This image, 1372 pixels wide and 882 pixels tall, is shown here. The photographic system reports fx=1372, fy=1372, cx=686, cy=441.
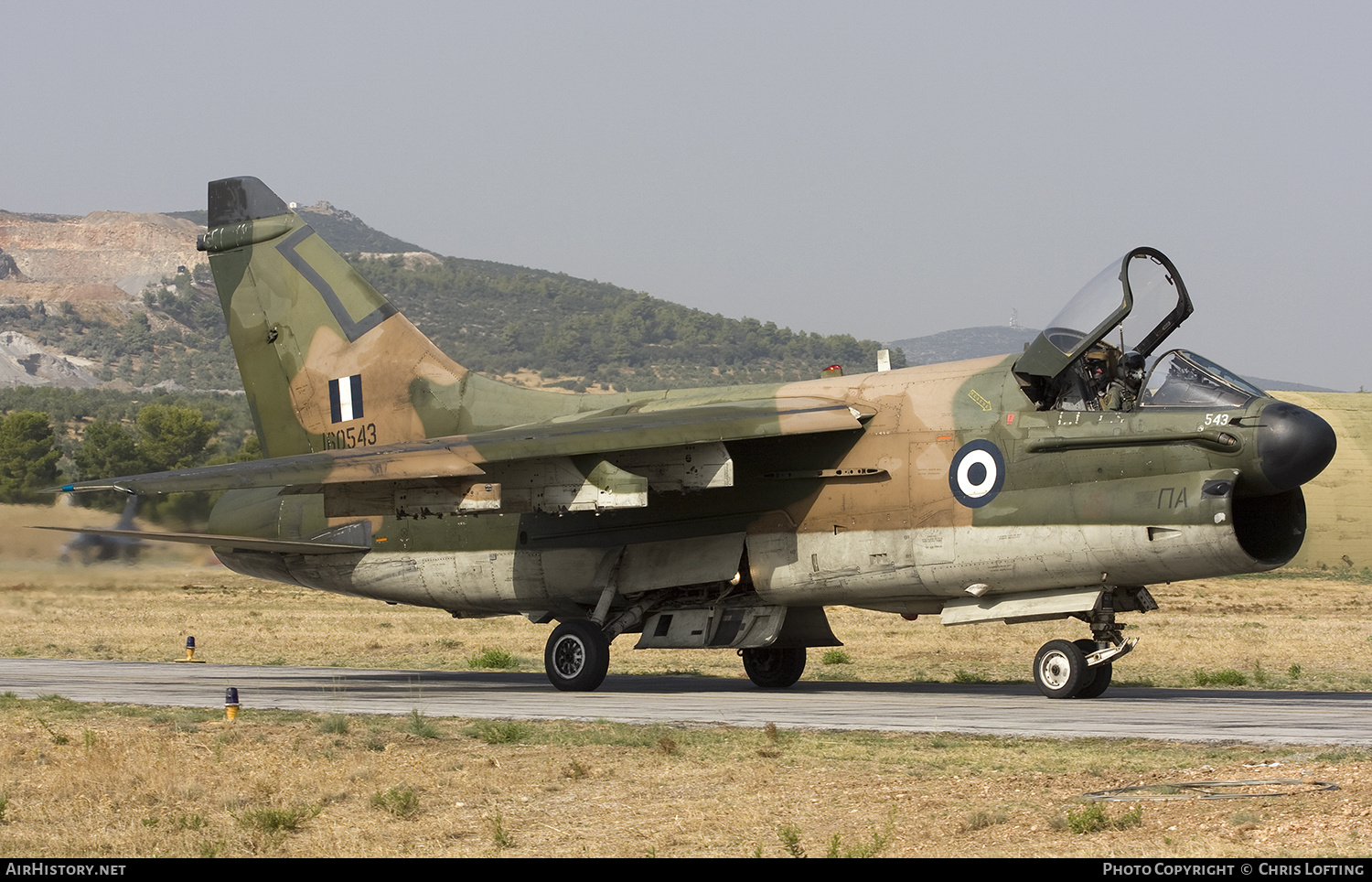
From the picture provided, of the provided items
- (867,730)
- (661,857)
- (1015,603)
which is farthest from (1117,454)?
(661,857)

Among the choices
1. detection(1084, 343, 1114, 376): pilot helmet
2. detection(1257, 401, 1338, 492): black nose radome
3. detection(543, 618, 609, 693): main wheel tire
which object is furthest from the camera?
detection(543, 618, 609, 693): main wheel tire

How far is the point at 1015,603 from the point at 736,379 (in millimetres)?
168064

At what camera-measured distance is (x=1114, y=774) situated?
10156 mm

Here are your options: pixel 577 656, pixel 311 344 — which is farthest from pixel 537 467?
pixel 311 344

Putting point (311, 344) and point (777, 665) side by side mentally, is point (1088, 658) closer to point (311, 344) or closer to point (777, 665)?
point (777, 665)

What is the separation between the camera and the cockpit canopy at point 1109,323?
632 inches

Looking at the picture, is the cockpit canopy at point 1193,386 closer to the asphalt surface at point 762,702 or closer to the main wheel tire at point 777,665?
the asphalt surface at point 762,702

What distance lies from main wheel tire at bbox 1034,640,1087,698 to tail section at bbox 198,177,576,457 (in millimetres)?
8308

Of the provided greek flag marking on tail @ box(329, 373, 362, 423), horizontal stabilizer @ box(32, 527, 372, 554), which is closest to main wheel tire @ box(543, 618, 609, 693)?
horizontal stabilizer @ box(32, 527, 372, 554)

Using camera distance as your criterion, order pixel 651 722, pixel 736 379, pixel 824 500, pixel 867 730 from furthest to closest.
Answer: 1. pixel 736 379
2. pixel 824 500
3. pixel 651 722
4. pixel 867 730

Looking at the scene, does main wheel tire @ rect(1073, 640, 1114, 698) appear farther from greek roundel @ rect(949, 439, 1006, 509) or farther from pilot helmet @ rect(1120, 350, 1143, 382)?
pilot helmet @ rect(1120, 350, 1143, 382)

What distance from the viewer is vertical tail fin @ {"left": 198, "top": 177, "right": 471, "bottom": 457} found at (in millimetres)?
21484

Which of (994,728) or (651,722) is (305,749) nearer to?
(651,722)

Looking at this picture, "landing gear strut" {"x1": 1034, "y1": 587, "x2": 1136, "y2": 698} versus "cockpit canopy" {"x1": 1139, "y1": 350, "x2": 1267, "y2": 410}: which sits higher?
"cockpit canopy" {"x1": 1139, "y1": 350, "x2": 1267, "y2": 410}
